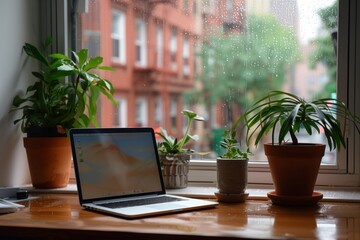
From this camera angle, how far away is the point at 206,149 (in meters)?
1.84

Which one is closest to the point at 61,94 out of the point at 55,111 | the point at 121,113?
the point at 55,111

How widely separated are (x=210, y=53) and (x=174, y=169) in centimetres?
47

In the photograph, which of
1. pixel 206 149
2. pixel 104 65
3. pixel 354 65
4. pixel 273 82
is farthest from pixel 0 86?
pixel 354 65

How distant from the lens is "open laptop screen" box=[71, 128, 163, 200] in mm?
1441

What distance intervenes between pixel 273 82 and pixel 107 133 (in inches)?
25.5

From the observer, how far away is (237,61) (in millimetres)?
1803

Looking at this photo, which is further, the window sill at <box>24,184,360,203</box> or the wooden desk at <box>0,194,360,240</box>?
the window sill at <box>24,184,360,203</box>

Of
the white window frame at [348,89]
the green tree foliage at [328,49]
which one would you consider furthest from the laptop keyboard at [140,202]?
the green tree foliage at [328,49]

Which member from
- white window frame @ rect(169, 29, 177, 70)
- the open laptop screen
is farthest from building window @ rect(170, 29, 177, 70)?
the open laptop screen

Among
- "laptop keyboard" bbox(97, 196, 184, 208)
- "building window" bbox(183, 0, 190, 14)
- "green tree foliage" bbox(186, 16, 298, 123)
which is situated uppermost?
"building window" bbox(183, 0, 190, 14)

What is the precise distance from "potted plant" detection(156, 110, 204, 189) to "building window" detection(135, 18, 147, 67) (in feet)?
1.06

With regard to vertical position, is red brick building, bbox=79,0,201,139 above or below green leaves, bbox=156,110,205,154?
above

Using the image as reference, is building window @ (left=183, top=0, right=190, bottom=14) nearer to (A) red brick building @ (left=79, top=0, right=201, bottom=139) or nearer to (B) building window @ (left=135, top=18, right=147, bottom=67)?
(A) red brick building @ (left=79, top=0, right=201, bottom=139)

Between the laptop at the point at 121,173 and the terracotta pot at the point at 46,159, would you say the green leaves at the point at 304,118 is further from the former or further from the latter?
the terracotta pot at the point at 46,159
